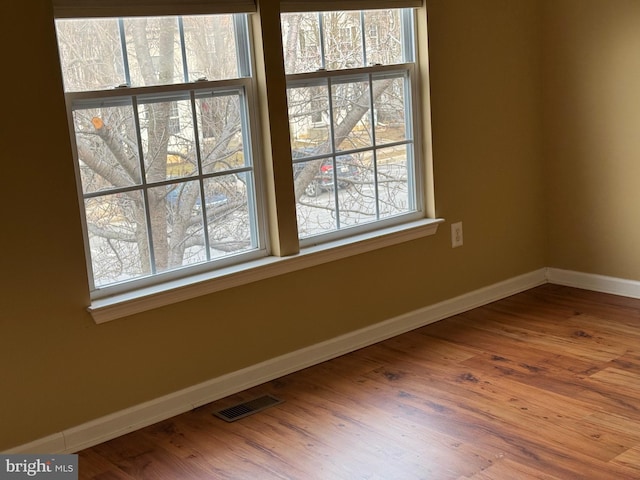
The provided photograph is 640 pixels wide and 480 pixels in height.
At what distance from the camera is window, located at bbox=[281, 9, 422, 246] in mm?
3645

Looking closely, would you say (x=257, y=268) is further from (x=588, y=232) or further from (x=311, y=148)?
(x=588, y=232)

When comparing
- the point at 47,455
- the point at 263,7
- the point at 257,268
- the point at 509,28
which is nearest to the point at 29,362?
the point at 47,455

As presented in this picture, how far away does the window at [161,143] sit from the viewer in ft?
10.0

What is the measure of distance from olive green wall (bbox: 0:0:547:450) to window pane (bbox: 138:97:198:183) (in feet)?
1.17

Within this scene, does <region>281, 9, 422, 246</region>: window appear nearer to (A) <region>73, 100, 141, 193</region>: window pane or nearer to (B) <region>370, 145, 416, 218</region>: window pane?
(B) <region>370, 145, 416, 218</region>: window pane

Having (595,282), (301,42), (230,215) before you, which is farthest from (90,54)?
(595,282)

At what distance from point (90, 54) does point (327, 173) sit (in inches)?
47.7

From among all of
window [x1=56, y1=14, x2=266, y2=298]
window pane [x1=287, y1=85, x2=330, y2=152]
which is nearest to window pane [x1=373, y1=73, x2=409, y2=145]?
window pane [x1=287, y1=85, x2=330, y2=152]

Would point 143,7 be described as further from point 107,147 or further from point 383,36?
point 383,36

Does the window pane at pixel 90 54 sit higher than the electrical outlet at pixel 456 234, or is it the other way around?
the window pane at pixel 90 54

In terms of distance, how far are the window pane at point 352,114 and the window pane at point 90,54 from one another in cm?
106

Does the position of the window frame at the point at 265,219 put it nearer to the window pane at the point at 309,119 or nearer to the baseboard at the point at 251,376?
the window pane at the point at 309,119

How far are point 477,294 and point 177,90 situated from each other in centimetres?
206

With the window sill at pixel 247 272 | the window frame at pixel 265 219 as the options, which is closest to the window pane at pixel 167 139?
the window frame at pixel 265 219
